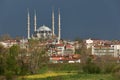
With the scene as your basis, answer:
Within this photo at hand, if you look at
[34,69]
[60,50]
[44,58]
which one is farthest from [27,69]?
[60,50]

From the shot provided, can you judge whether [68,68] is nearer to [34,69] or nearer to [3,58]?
[34,69]

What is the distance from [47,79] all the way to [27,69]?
11.2 m

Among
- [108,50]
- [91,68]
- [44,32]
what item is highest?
[44,32]

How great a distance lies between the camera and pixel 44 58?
171 ft

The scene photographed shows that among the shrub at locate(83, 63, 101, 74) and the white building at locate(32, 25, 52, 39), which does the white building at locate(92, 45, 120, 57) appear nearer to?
the white building at locate(32, 25, 52, 39)

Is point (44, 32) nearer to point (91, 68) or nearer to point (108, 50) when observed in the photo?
point (108, 50)

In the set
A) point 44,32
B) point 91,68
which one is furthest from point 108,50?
point 91,68

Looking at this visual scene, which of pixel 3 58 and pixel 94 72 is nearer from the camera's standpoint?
pixel 3 58

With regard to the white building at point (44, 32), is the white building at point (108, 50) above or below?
below

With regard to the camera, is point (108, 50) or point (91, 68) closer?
point (91, 68)

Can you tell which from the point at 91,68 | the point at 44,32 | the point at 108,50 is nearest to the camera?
the point at 91,68

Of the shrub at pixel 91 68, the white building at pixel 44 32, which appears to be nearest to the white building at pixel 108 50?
the white building at pixel 44 32

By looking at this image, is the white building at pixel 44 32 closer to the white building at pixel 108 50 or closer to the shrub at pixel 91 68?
the white building at pixel 108 50

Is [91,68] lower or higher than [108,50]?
lower
